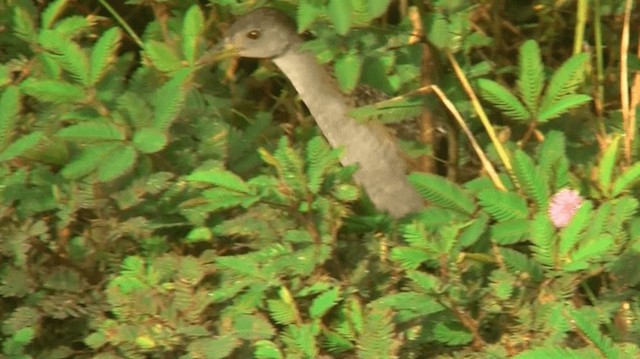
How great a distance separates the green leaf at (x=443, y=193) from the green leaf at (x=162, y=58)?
49cm

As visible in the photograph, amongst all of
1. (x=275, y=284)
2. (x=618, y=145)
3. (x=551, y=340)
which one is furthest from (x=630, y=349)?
(x=275, y=284)

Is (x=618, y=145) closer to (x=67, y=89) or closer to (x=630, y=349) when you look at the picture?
(x=630, y=349)

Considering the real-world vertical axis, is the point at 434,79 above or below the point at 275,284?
above

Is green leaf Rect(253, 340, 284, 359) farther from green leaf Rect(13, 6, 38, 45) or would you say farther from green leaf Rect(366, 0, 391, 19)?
green leaf Rect(13, 6, 38, 45)

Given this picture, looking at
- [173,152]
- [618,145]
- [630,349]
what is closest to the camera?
[630,349]

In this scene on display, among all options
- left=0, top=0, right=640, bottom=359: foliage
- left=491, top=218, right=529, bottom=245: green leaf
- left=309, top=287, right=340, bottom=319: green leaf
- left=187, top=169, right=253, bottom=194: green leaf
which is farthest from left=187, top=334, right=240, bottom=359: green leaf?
left=491, top=218, right=529, bottom=245: green leaf

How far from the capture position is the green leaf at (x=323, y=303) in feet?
5.67

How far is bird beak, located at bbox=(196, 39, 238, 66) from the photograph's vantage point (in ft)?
7.25

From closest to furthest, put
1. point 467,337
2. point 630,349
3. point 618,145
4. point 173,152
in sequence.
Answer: point 630,349
point 467,337
point 618,145
point 173,152

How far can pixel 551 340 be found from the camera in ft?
5.25

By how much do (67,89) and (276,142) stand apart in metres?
0.50

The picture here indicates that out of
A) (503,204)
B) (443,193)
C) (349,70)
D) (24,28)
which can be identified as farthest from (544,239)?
(24,28)

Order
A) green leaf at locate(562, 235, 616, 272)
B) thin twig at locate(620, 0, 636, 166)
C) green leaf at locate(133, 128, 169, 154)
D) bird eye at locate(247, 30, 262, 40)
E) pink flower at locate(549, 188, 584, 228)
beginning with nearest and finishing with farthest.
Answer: green leaf at locate(562, 235, 616, 272)
pink flower at locate(549, 188, 584, 228)
green leaf at locate(133, 128, 169, 154)
thin twig at locate(620, 0, 636, 166)
bird eye at locate(247, 30, 262, 40)

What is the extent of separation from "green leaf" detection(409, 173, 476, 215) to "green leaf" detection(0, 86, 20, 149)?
690 mm
